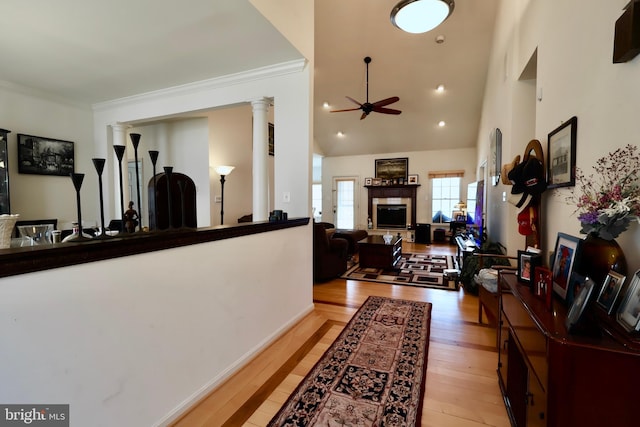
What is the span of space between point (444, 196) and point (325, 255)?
581cm

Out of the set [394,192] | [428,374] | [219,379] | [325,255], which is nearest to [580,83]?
[428,374]

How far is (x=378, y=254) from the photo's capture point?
199 inches

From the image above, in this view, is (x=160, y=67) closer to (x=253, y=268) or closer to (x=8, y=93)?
(x=8, y=93)

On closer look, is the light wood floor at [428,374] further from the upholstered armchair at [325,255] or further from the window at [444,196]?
the window at [444,196]

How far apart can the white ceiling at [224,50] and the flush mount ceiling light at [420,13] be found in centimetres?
116

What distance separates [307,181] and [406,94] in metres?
4.92

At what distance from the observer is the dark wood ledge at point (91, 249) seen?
1001 mm

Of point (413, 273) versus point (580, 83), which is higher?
point (580, 83)

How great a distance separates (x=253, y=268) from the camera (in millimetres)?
2258

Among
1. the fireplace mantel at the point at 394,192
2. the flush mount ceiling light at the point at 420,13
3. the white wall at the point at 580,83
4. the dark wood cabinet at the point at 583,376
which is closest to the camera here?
the dark wood cabinet at the point at 583,376

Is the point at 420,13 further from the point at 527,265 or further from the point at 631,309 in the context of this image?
the point at 631,309

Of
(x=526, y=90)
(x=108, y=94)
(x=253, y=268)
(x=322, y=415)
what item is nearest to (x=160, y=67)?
(x=108, y=94)

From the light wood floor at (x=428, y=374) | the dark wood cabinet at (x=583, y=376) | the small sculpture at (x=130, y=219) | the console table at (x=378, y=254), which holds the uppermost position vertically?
the small sculpture at (x=130, y=219)

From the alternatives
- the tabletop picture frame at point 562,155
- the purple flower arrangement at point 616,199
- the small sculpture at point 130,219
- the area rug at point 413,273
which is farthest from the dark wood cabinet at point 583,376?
the area rug at point 413,273
